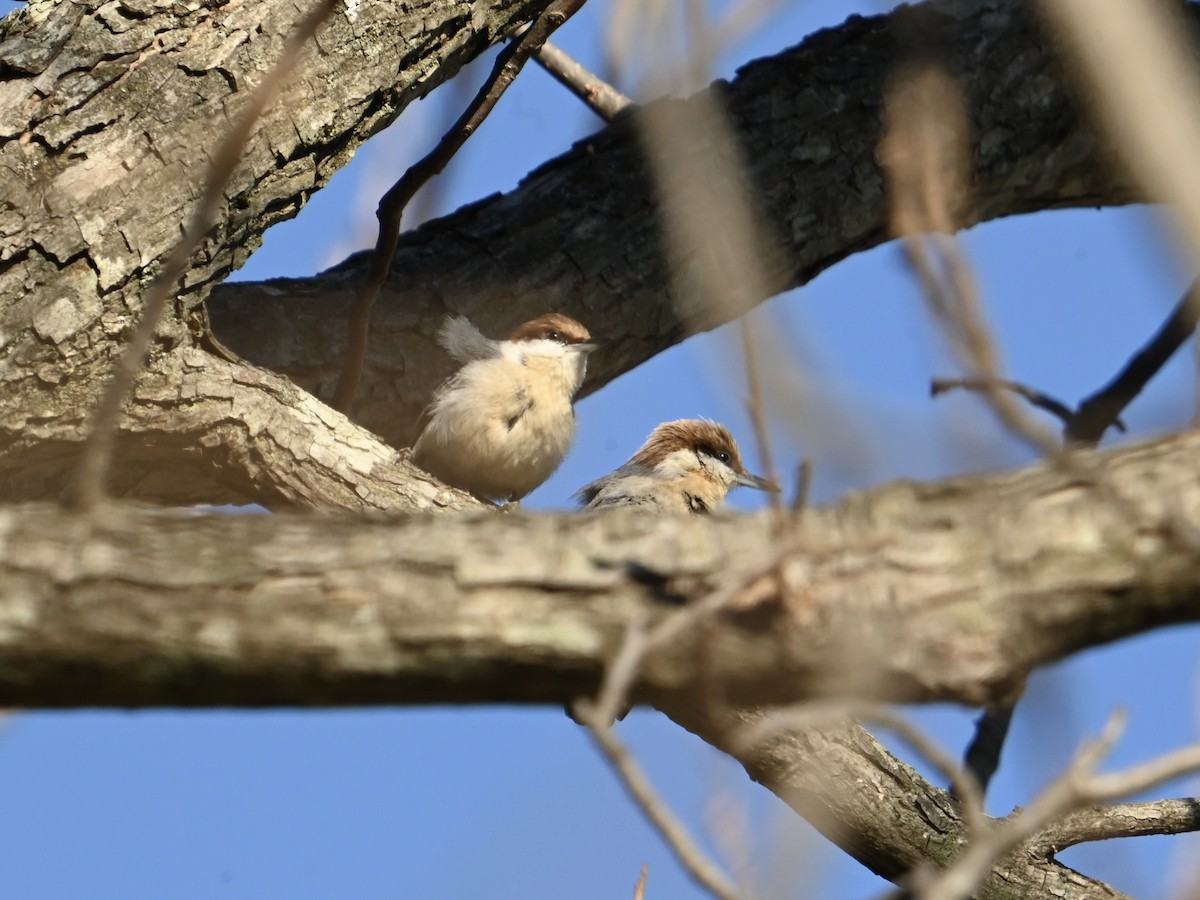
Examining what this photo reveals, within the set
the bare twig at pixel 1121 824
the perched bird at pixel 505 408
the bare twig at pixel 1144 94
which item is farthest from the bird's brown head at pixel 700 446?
the bare twig at pixel 1144 94

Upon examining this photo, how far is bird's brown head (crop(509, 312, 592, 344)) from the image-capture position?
17.0 feet

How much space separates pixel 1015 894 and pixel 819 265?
2514 millimetres

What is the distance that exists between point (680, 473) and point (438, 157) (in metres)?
2.61

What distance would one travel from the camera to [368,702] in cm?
208

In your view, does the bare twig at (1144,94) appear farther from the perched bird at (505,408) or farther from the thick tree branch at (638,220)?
the perched bird at (505,408)

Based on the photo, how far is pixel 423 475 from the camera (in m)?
4.52

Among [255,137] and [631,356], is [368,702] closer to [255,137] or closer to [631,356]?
[255,137]

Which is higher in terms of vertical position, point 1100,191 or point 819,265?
point 1100,191

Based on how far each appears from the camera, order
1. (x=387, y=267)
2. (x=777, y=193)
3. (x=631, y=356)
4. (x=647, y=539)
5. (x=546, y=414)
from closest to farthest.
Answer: (x=647, y=539) < (x=387, y=267) < (x=777, y=193) < (x=631, y=356) < (x=546, y=414)

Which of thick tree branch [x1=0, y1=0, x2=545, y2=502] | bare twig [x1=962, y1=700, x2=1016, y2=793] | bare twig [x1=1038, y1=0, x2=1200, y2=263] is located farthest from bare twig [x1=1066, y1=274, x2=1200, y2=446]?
bare twig [x1=1038, y1=0, x2=1200, y2=263]

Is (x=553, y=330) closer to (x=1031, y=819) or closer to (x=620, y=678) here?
(x=620, y=678)

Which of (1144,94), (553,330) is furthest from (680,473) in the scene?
(1144,94)

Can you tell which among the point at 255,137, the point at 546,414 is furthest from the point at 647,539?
the point at 546,414

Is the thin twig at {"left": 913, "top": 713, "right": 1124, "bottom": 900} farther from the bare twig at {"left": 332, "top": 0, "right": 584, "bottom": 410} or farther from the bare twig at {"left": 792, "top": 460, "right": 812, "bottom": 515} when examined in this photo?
the bare twig at {"left": 332, "top": 0, "right": 584, "bottom": 410}
